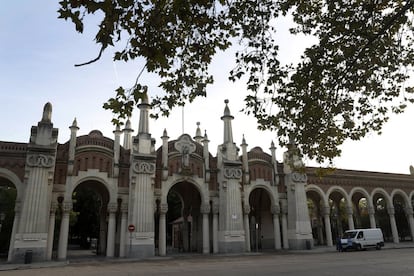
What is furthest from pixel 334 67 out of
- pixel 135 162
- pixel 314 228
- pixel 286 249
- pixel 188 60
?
pixel 314 228

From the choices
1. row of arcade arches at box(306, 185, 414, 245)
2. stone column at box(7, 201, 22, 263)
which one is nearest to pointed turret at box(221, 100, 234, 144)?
row of arcade arches at box(306, 185, 414, 245)

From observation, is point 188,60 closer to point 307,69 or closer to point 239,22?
point 239,22

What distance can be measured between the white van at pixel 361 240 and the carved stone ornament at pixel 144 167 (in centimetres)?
1841

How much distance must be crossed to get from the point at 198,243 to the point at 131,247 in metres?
9.18

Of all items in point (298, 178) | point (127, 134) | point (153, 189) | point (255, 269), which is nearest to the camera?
point (255, 269)

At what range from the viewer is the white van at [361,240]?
29438 millimetres

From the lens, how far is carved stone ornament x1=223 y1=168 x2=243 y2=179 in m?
28.1

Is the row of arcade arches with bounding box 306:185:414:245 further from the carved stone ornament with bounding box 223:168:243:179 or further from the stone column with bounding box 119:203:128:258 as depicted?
the stone column with bounding box 119:203:128:258

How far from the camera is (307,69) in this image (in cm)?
970

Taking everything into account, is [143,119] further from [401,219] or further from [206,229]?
[401,219]

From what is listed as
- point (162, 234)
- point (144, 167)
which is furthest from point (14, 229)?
point (162, 234)

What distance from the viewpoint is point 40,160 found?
22453mm

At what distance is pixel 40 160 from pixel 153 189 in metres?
8.21

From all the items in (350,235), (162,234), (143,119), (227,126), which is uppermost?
(227,126)
